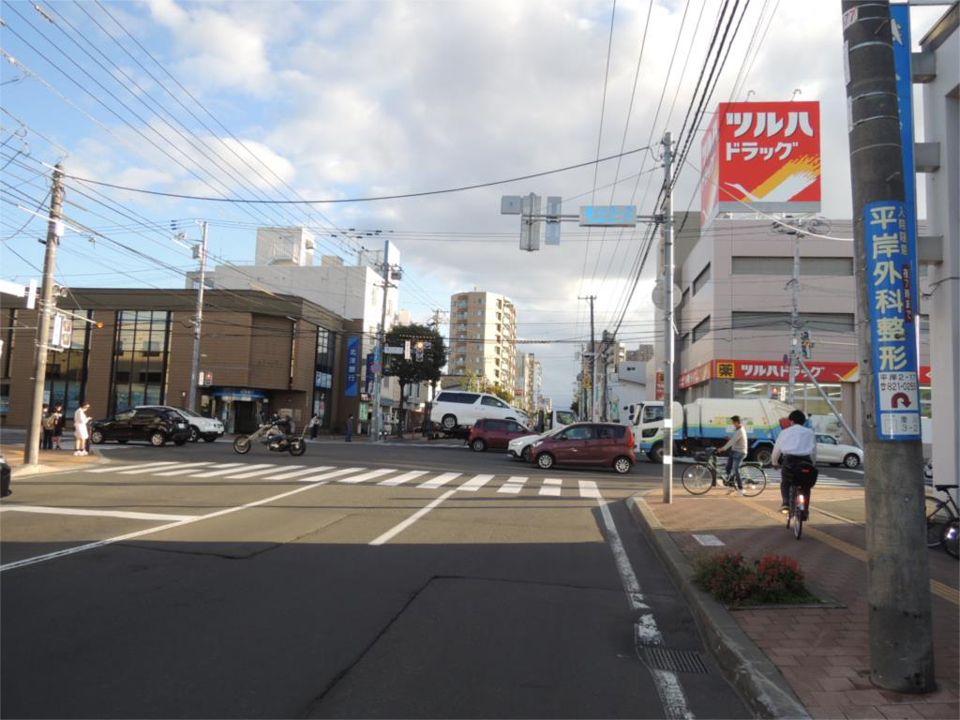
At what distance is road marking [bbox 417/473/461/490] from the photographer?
1666cm

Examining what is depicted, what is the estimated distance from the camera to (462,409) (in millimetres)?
39531

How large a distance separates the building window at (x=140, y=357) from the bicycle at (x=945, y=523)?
47875 mm

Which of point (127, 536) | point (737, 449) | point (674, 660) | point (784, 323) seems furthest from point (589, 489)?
point (784, 323)

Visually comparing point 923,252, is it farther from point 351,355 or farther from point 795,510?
point 351,355

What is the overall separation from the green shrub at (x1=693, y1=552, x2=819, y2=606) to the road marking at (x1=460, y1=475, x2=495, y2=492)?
10033 millimetres

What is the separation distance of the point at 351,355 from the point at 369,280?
8674 millimetres

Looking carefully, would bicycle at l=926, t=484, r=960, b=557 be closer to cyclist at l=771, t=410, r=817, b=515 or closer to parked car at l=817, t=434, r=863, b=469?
cyclist at l=771, t=410, r=817, b=515

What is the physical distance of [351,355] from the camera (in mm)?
55875

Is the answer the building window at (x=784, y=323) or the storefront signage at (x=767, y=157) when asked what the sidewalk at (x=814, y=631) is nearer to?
the storefront signage at (x=767, y=157)

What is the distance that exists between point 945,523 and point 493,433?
2432 centimetres

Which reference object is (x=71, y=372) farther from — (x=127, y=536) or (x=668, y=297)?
(x=668, y=297)

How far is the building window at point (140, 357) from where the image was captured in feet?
160

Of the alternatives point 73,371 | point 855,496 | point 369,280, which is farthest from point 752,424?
point 73,371

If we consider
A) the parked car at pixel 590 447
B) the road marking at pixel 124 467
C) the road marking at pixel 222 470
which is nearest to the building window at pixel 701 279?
the parked car at pixel 590 447
